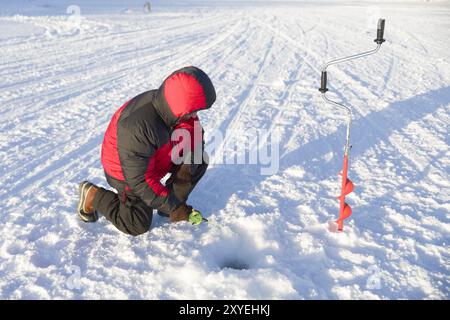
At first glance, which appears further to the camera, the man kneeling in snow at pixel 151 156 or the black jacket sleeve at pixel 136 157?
the black jacket sleeve at pixel 136 157

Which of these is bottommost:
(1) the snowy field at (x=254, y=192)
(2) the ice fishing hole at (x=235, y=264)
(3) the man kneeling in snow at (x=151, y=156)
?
(2) the ice fishing hole at (x=235, y=264)

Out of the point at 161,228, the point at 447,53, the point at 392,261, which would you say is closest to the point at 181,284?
the point at 161,228

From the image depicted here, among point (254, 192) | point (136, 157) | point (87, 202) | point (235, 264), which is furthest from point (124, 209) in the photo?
point (254, 192)

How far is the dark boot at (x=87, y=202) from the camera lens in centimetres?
306

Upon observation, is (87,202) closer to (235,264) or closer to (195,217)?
(195,217)

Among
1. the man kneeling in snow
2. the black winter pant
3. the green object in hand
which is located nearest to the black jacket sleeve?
the man kneeling in snow

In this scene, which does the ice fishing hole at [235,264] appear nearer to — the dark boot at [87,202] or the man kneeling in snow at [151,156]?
the man kneeling in snow at [151,156]

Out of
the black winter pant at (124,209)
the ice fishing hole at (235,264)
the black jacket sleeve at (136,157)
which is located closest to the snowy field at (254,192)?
the ice fishing hole at (235,264)

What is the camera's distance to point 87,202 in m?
3.07

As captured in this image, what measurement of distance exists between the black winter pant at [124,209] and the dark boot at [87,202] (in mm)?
47

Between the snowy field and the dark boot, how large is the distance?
99mm

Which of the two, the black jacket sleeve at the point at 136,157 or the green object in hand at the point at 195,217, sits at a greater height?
the black jacket sleeve at the point at 136,157

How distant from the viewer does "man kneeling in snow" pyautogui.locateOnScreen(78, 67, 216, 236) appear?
2.51 meters

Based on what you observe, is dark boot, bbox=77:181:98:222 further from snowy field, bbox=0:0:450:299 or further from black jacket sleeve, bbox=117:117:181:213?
black jacket sleeve, bbox=117:117:181:213
